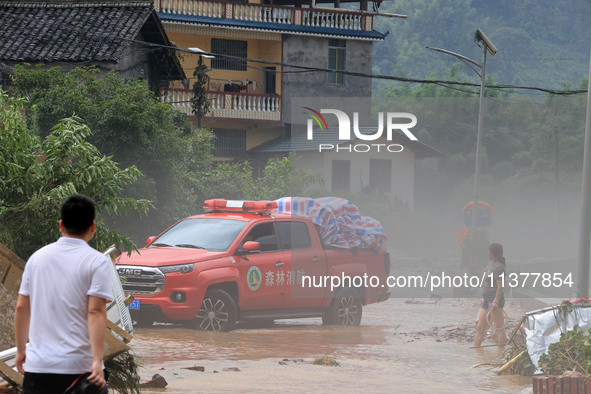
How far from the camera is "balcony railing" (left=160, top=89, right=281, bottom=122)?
41625mm

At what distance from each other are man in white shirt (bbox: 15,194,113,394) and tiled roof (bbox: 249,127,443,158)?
3661cm

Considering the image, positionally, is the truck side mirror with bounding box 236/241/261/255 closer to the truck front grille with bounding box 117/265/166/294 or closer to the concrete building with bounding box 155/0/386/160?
the truck front grille with bounding box 117/265/166/294

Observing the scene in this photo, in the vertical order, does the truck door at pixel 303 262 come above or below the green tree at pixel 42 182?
below

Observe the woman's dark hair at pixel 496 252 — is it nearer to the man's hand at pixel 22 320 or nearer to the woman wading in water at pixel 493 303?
the woman wading in water at pixel 493 303

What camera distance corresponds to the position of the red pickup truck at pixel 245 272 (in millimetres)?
13984

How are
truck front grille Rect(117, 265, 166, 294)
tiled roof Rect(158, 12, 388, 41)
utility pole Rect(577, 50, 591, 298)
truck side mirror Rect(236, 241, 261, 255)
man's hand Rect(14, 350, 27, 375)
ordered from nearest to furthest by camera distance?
man's hand Rect(14, 350, 27, 375)
truck front grille Rect(117, 265, 166, 294)
truck side mirror Rect(236, 241, 261, 255)
utility pole Rect(577, 50, 591, 298)
tiled roof Rect(158, 12, 388, 41)

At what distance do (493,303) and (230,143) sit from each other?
31472 mm

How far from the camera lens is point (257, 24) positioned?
43875 millimetres

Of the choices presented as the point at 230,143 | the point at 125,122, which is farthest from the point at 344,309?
the point at 230,143

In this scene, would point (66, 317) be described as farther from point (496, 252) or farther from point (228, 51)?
point (228, 51)

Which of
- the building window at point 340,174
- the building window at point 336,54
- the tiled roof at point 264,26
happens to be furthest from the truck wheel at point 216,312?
the building window at point 336,54

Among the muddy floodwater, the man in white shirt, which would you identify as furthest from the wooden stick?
the man in white shirt

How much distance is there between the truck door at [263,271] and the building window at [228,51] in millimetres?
30512

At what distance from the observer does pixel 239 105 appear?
4319 centimetres
